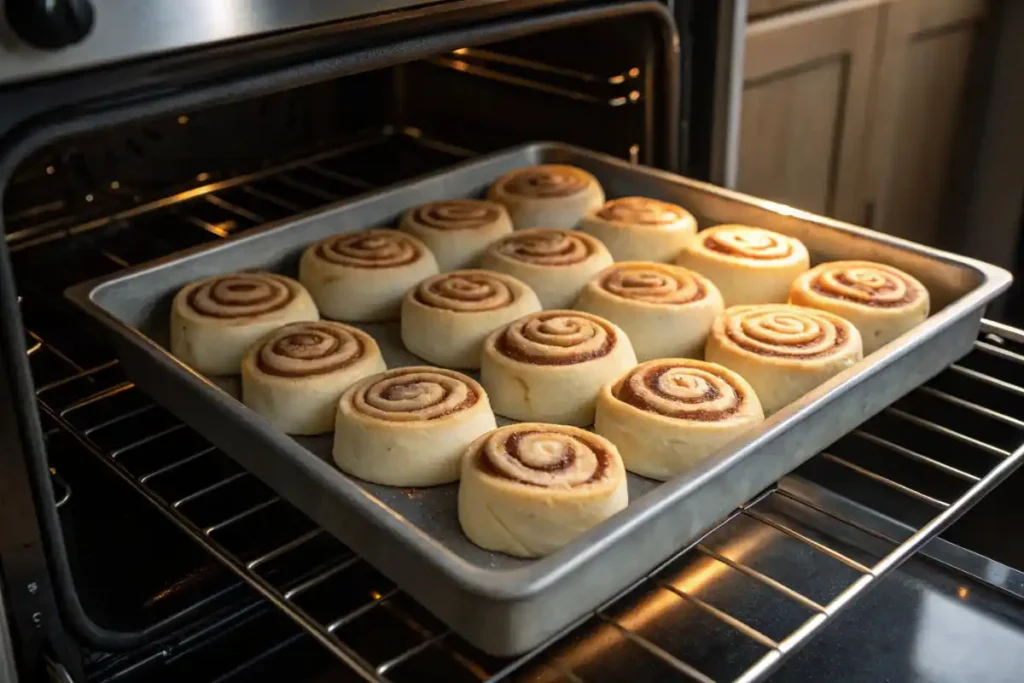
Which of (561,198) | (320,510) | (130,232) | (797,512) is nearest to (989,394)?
(797,512)

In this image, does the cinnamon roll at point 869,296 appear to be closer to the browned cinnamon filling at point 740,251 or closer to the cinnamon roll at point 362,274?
the browned cinnamon filling at point 740,251

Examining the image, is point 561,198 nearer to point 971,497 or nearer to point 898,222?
point 971,497

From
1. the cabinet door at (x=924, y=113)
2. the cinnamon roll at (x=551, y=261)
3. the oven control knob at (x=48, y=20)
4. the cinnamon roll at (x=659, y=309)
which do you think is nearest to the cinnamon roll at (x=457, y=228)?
the cinnamon roll at (x=551, y=261)

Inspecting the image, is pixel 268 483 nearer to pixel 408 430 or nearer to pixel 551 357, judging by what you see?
pixel 408 430

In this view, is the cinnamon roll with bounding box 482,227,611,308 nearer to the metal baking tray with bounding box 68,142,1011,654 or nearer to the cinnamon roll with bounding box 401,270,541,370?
the cinnamon roll with bounding box 401,270,541,370

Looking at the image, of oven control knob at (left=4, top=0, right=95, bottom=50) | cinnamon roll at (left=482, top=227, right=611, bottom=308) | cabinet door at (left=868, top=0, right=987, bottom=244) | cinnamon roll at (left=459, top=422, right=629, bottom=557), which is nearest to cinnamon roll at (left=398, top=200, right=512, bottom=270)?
cinnamon roll at (left=482, top=227, right=611, bottom=308)

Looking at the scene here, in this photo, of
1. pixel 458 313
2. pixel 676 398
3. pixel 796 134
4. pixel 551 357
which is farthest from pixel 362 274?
pixel 796 134

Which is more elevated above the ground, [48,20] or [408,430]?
[48,20]
